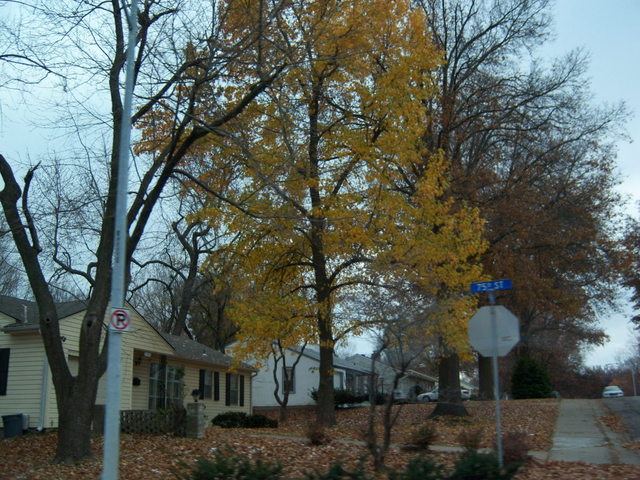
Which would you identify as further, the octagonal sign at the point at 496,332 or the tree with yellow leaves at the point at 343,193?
the tree with yellow leaves at the point at 343,193

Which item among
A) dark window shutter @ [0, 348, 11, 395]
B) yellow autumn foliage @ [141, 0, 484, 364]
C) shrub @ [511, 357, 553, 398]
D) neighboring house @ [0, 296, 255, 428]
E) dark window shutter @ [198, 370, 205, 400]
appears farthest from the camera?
shrub @ [511, 357, 553, 398]

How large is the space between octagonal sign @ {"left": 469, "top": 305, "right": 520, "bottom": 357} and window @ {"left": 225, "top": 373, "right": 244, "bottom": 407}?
22.7m

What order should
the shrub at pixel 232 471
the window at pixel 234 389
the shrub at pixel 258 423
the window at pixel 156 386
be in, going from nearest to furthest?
the shrub at pixel 232 471 → the window at pixel 156 386 → the shrub at pixel 258 423 → the window at pixel 234 389

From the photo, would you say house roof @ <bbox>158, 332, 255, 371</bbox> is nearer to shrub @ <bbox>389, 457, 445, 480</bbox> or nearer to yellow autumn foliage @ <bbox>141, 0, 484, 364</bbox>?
yellow autumn foliage @ <bbox>141, 0, 484, 364</bbox>

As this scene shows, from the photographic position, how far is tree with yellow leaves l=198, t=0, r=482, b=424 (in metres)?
15.2

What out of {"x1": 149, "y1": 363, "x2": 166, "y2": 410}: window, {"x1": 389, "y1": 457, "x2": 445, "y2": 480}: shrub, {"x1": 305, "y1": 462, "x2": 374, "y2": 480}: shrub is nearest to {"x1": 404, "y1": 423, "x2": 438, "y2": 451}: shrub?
{"x1": 389, "y1": 457, "x2": 445, "y2": 480}: shrub

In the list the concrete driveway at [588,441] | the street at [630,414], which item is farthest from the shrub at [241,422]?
the street at [630,414]

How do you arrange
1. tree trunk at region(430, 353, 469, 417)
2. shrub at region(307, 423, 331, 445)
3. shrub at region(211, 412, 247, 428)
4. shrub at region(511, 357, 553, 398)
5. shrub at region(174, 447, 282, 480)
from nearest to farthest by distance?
shrub at region(174, 447, 282, 480), shrub at region(307, 423, 331, 445), tree trunk at region(430, 353, 469, 417), shrub at region(211, 412, 247, 428), shrub at region(511, 357, 553, 398)

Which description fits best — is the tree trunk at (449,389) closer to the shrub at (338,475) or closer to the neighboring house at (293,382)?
the shrub at (338,475)

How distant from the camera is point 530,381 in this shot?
36156mm

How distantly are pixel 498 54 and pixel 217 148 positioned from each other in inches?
534

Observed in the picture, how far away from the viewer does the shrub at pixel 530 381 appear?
35781 mm

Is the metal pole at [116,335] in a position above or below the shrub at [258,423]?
above

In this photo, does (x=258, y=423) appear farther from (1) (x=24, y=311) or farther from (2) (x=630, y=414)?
(2) (x=630, y=414)
